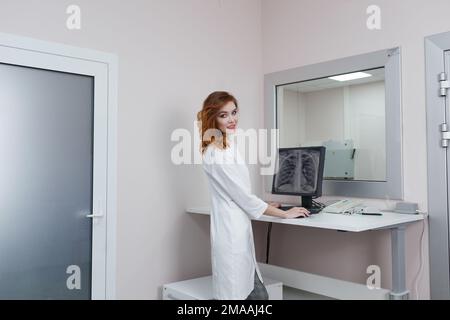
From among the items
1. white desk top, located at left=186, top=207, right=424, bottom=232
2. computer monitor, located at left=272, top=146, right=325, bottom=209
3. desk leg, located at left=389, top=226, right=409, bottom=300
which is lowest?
desk leg, located at left=389, top=226, right=409, bottom=300

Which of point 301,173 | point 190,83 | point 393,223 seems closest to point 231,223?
point 301,173

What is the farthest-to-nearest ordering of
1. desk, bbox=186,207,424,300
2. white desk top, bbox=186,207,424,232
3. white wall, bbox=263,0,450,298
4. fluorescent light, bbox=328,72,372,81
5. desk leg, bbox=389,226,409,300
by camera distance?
fluorescent light, bbox=328,72,372,81 → white wall, bbox=263,0,450,298 → desk leg, bbox=389,226,409,300 → desk, bbox=186,207,424,300 → white desk top, bbox=186,207,424,232

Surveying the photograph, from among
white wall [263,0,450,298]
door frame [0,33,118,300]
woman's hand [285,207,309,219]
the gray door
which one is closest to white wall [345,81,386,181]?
white wall [263,0,450,298]

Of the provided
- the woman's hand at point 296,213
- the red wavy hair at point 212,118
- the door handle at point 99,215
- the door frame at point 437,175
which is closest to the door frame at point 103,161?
the door handle at point 99,215

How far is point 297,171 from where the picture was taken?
→ 2449 mm

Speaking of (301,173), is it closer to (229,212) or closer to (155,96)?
(229,212)

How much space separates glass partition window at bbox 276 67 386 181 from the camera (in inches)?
97.7

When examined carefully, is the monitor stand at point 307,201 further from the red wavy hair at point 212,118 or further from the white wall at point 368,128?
the red wavy hair at point 212,118

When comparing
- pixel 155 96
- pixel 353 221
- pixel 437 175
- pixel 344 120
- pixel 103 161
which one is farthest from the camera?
pixel 344 120

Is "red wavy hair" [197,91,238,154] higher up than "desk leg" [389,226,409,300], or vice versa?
"red wavy hair" [197,91,238,154]

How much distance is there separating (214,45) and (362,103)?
105cm

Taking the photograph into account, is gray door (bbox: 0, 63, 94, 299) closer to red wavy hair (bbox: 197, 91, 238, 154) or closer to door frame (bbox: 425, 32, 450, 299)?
red wavy hair (bbox: 197, 91, 238, 154)

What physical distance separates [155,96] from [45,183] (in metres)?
0.81
